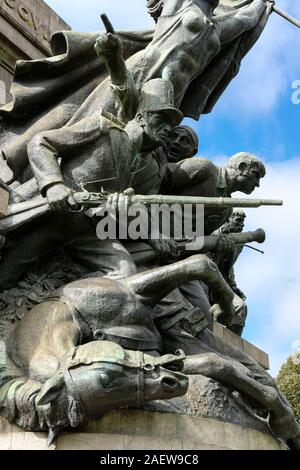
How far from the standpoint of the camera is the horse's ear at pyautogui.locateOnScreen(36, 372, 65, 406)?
4379mm

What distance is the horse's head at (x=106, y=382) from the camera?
14.4ft

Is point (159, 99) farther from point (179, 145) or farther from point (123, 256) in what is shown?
point (123, 256)

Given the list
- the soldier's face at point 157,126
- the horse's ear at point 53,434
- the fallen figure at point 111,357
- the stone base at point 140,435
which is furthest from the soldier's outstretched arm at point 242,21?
the horse's ear at point 53,434

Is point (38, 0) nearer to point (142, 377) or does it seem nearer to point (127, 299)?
point (127, 299)

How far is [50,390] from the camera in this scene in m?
4.39

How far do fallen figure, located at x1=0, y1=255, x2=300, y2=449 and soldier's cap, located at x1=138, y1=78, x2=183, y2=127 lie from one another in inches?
63.7

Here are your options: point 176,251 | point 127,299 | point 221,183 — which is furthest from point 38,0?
point 127,299

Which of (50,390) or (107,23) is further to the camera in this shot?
(107,23)

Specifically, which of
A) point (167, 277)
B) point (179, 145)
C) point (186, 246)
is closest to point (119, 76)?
point (179, 145)

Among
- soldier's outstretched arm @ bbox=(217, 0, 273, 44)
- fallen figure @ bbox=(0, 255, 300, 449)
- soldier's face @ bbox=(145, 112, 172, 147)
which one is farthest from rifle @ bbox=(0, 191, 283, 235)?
soldier's outstretched arm @ bbox=(217, 0, 273, 44)

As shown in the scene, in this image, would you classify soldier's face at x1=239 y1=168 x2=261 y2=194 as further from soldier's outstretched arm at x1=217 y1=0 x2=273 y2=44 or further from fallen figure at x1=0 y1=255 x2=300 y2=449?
soldier's outstretched arm at x1=217 y1=0 x2=273 y2=44

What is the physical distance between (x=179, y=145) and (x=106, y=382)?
3.66 meters

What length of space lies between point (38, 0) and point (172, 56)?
2579mm
